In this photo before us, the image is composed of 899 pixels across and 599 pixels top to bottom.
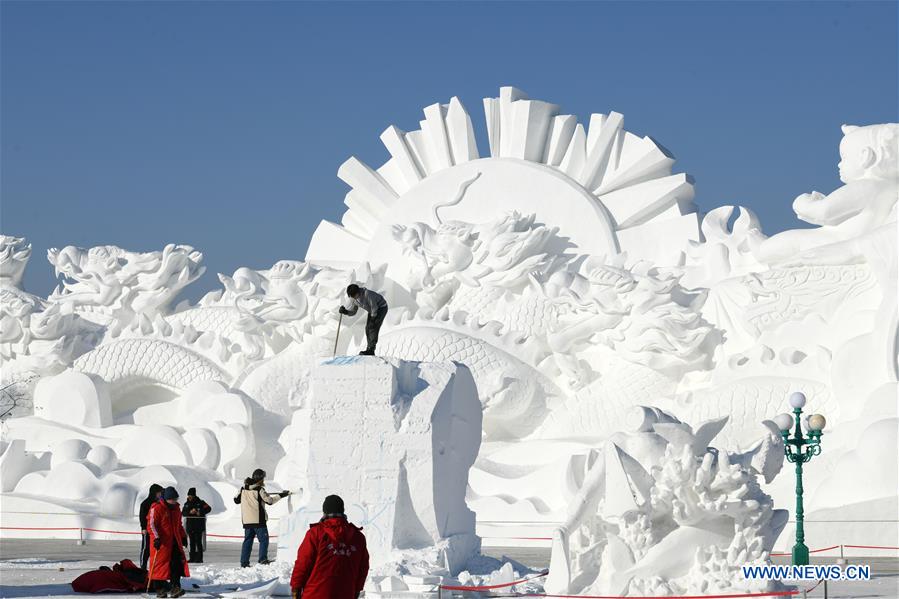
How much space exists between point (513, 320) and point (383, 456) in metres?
8.63

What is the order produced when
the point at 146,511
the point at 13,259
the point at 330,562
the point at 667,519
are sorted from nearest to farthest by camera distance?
the point at 330,562 < the point at 667,519 < the point at 146,511 < the point at 13,259

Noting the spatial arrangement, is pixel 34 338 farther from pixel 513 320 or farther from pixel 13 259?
pixel 513 320

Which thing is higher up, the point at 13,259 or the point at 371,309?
the point at 13,259

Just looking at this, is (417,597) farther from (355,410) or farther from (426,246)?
(426,246)

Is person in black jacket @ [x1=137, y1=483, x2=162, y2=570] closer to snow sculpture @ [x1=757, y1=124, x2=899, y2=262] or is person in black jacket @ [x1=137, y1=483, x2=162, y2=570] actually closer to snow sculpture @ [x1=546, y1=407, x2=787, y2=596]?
snow sculpture @ [x1=546, y1=407, x2=787, y2=596]

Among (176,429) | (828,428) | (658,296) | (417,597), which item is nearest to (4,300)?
(176,429)

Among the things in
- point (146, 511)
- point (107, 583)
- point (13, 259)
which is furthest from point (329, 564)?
point (13, 259)

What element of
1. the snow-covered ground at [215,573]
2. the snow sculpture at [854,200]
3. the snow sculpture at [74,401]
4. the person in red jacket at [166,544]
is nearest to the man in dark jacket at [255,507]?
the snow-covered ground at [215,573]

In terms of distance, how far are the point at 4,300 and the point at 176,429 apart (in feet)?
14.0

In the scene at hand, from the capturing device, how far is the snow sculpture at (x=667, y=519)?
27.3 ft

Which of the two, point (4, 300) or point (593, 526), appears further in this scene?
point (4, 300)

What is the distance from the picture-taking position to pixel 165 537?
8.49m

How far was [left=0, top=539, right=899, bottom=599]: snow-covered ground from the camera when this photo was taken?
361 inches

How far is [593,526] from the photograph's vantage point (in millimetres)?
8820
